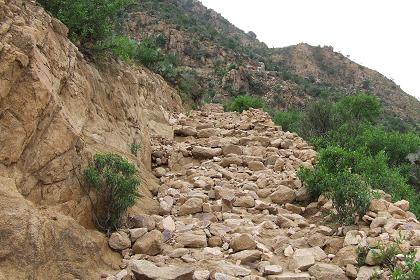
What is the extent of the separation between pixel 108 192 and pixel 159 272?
143 centimetres

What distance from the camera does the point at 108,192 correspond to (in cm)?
521

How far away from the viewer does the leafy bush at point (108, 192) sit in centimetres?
505

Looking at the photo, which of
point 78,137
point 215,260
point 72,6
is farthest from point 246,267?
point 72,6

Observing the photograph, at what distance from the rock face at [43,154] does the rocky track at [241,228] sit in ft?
1.58

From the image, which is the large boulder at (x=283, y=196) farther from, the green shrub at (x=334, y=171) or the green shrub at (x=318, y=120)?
the green shrub at (x=318, y=120)

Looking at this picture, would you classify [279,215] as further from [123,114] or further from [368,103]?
[368,103]

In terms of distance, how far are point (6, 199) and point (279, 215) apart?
3.94 meters

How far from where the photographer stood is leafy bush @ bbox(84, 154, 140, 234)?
5.05 m

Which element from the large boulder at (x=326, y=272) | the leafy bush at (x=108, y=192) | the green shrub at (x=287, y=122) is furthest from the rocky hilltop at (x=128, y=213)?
the green shrub at (x=287, y=122)

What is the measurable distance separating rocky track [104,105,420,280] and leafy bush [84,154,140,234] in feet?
0.73

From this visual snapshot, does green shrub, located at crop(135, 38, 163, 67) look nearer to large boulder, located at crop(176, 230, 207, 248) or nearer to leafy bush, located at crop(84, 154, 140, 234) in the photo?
leafy bush, located at crop(84, 154, 140, 234)

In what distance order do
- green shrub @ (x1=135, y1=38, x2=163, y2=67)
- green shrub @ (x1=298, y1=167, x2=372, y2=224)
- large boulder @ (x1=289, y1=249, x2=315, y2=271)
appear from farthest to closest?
green shrub @ (x1=135, y1=38, x2=163, y2=67) → green shrub @ (x1=298, y1=167, x2=372, y2=224) → large boulder @ (x1=289, y1=249, x2=315, y2=271)

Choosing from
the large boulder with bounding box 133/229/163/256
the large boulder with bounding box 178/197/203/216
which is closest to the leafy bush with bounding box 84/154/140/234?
the large boulder with bounding box 133/229/163/256

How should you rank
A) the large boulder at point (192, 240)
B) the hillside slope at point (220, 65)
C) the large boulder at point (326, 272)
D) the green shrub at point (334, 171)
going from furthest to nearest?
1. the hillside slope at point (220, 65)
2. the green shrub at point (334, 171)
3. the large boulder at point (192, 240)
4. the large boulder at point (326, 272)
